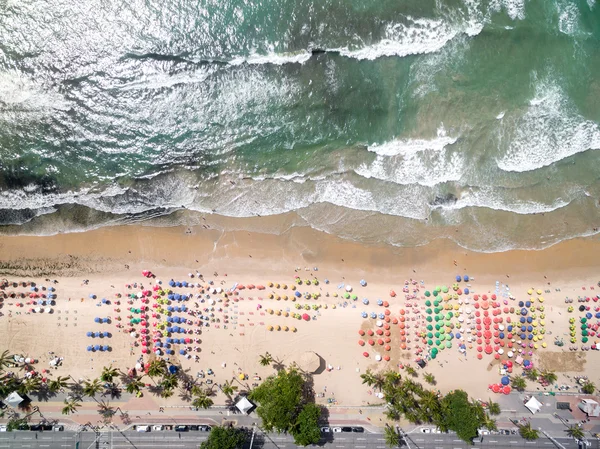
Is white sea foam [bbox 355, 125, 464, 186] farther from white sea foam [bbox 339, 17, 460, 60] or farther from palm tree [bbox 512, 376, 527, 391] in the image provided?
palm tree [bbox 512, 376, 527, 391]

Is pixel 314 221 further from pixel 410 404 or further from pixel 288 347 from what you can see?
pixel 410 404


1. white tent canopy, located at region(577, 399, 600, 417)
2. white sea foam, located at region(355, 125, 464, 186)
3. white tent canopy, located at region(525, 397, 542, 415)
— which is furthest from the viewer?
white sea foam, located at region(355, 125, 464, 186)

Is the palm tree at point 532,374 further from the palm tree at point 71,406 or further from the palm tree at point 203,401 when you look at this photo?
the palm tree at point 71,406

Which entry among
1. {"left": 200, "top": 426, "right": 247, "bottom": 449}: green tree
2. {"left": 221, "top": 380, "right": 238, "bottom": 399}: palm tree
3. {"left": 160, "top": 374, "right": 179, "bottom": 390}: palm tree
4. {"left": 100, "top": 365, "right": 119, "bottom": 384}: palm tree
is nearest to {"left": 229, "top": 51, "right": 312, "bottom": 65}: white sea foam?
{"left": 160, "top": 374, "right": 179, "bottom": 390}: palm tree

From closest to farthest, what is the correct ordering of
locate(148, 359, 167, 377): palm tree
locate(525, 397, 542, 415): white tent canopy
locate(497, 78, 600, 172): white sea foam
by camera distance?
locate(148, 359, 167, 377): palm tree → locate(525, 397, 542, 415): white tent canopy → locate(497, 78, 600, 172): white sea foam

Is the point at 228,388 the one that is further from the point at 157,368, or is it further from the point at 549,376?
the point at 549,376

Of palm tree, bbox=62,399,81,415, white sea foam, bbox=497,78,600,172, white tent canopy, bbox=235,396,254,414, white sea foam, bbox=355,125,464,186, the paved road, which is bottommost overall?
the paved road

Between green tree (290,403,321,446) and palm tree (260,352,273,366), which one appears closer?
green tree (290,403,321,446)

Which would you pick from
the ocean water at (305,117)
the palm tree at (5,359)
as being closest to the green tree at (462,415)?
the ocean water at (305,117)
